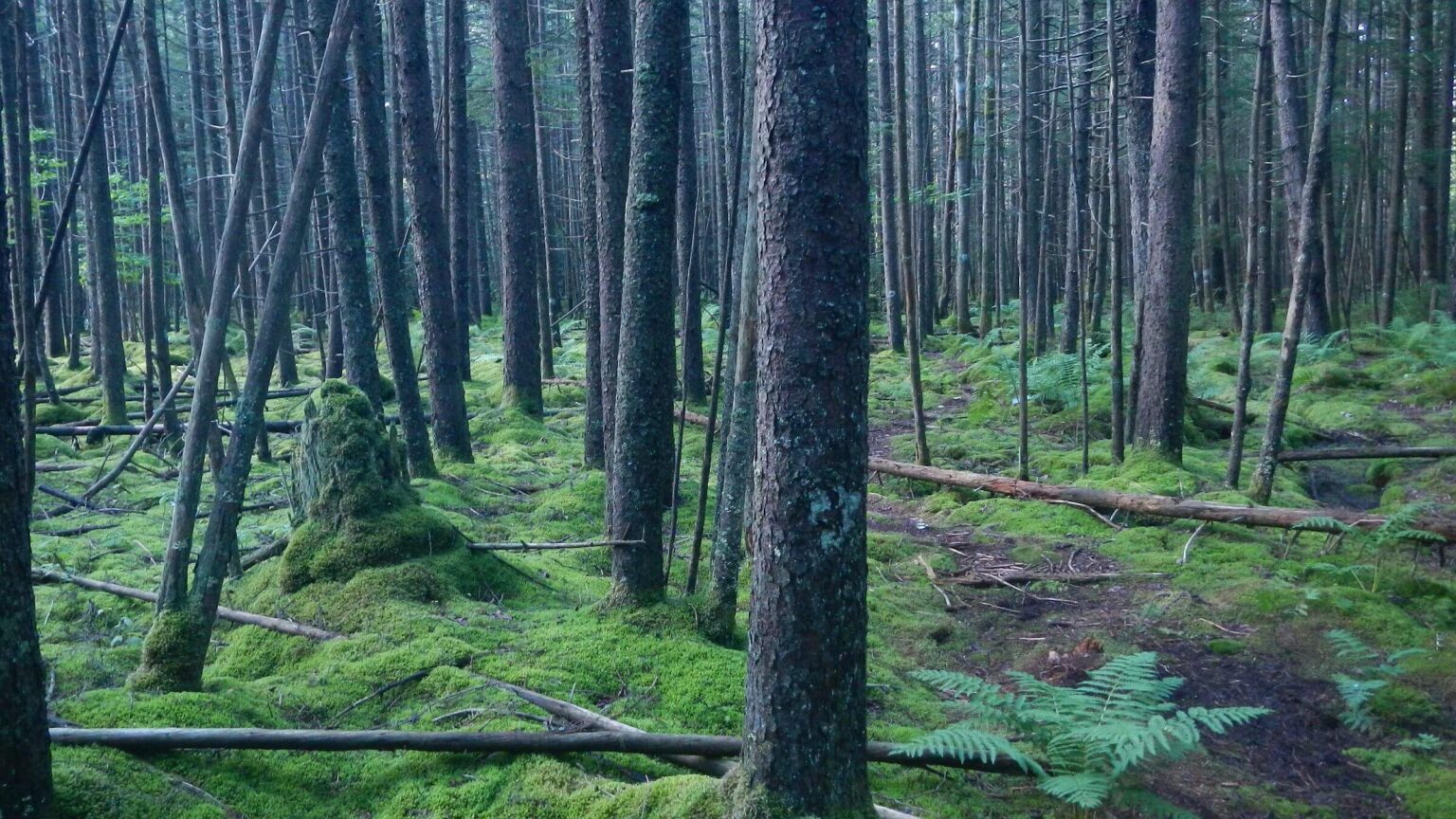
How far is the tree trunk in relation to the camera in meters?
10.7

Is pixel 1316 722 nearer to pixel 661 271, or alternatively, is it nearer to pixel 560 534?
pixel 661 271

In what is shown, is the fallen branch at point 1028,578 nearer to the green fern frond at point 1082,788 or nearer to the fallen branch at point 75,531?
the green fern frond at point 1082,788

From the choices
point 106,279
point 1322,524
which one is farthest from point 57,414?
point 1322,524

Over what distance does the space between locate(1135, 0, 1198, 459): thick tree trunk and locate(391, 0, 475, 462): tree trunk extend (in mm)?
8208

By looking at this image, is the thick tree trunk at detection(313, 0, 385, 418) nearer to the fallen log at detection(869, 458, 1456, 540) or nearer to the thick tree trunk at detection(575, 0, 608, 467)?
the thick tree trunk at detection(575, 0, 608, 467)

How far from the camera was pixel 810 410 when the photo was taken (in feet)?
10.5

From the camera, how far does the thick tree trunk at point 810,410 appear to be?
322cm

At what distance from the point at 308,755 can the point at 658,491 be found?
247cm

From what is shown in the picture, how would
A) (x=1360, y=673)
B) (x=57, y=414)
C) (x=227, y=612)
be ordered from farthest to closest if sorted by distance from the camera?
(x=57, y=414) → (x=1360, y=673) → (x=227, y=612)

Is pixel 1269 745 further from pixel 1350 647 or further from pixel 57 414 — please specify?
pixel 57 414

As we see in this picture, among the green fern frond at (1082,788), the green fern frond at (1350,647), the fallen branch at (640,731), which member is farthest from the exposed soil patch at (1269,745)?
the fallen branch at (640,731)

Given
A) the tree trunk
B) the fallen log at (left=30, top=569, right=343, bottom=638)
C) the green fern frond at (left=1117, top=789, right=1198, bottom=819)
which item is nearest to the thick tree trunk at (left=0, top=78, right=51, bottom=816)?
the fallen log at (left=30, top=569, right=343, bottom=638)

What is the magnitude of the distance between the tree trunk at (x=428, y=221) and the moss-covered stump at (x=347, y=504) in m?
4.45

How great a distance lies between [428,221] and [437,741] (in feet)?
26.0
